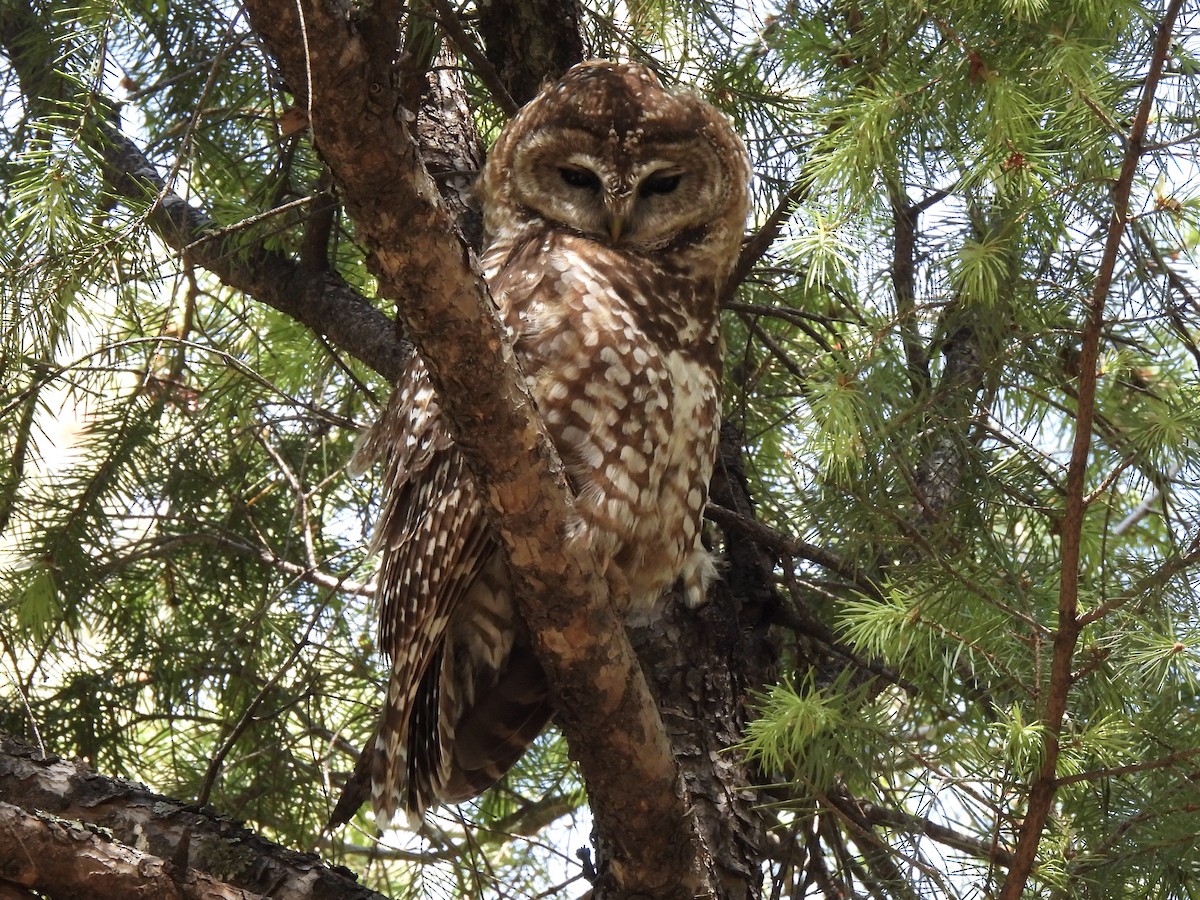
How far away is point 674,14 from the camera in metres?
3.02

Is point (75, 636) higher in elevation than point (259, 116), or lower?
lower

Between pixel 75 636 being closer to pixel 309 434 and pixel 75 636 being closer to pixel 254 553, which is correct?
pixel 254 553

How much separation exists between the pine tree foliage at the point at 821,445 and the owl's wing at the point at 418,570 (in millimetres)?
246

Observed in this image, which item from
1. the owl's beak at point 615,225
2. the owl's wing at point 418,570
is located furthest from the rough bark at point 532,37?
the owl's wing at point 418,570

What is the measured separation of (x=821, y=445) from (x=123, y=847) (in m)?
1.29

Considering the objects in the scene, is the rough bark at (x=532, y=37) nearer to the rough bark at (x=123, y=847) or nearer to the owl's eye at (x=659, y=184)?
the owl's eye at (x=659, y=184)

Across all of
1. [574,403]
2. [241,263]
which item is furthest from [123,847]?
[241,263]

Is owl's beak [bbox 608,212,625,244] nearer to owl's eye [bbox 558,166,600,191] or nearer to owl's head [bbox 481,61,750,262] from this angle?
owl's head [bbox 481,61,750,262]

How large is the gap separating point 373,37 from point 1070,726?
140cm

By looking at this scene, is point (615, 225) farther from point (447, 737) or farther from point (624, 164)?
point (447, 737)

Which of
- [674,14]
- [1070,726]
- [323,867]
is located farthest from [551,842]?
[674,14]

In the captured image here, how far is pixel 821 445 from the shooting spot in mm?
2143

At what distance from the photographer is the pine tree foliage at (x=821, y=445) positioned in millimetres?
2053

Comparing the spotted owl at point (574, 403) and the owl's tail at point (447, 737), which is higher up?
the spotted owl at point (574, 403)
